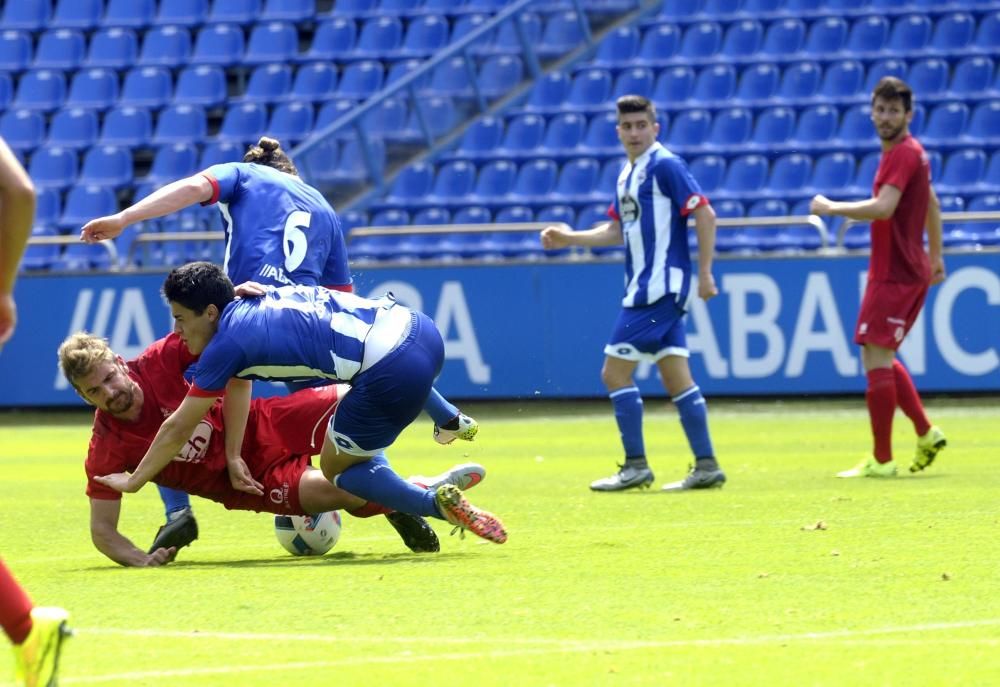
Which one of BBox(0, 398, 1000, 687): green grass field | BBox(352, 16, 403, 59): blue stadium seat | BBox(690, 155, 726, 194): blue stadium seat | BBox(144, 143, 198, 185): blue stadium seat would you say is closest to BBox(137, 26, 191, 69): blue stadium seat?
BBox(144, 143, 198, 185): blue stadium seat

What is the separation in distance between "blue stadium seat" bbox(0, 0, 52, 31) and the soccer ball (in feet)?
61.4

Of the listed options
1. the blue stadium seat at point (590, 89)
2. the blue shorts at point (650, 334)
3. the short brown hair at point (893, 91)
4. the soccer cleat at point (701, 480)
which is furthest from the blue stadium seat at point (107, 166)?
the short brown hair at point (893, 91)

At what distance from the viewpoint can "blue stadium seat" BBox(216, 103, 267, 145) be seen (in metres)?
22.3

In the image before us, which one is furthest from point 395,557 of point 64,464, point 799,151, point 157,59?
point 157,59

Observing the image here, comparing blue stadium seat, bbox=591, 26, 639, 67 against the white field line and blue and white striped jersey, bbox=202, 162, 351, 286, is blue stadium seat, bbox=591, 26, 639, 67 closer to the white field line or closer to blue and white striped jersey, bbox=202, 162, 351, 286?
blue and white striped jersey, bbox=202, 162, 351, 286

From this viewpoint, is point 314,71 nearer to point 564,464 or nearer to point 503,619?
point 564,464

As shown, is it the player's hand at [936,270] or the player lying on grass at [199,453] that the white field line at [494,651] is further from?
the player's hand at [936,270]

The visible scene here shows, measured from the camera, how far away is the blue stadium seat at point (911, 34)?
20828mm

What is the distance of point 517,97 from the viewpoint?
21797 millimetres

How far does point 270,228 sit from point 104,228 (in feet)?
3.93

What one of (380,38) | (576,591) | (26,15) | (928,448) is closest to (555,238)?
(928,448)

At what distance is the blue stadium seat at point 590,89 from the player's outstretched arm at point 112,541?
48.2 feet

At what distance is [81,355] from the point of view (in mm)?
7000

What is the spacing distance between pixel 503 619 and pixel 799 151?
15015mm
